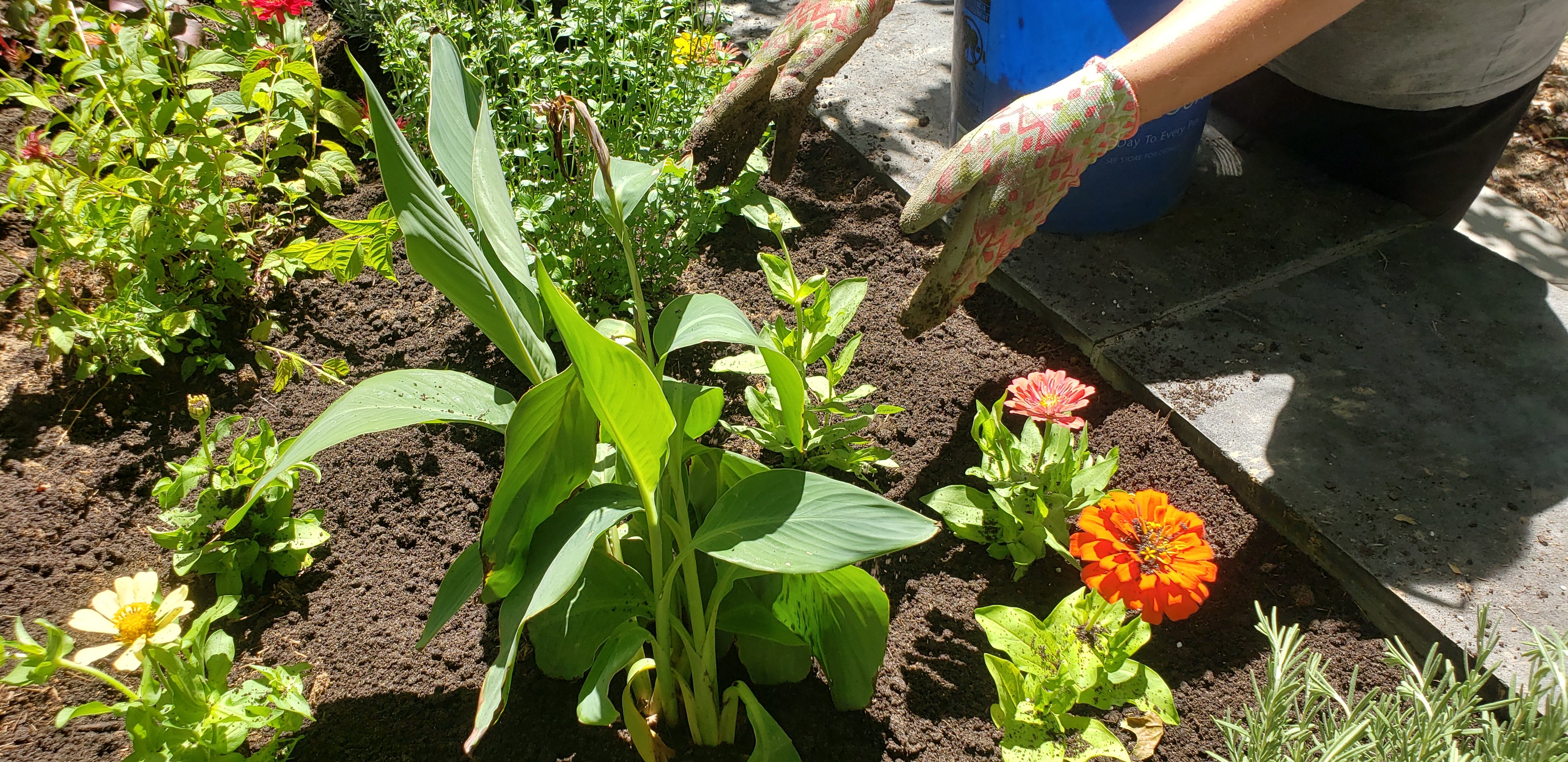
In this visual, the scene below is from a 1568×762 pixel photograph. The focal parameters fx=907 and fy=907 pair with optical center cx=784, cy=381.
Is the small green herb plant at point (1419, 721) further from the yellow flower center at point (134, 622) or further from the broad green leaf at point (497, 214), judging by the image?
the yellow flower center at point (134, 622)

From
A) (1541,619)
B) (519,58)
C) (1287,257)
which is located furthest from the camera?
(1287,257)

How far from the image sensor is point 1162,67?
1440 mm

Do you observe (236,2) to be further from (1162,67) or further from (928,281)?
(1162,67)

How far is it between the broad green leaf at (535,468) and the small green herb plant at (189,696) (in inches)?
14.5

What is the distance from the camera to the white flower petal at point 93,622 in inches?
38.9

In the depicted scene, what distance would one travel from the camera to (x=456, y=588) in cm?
95

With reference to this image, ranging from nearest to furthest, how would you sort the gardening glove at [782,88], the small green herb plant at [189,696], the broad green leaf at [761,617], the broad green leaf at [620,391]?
the broad green leaf at [620,391] < the small green herb plant at [189,696] < the broad green leaf at [761,617] < the gardening glove at [782,88]

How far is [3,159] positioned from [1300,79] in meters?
2.57

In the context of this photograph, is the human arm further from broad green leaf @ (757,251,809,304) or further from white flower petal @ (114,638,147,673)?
white flower petal @ (114,638,147,673)

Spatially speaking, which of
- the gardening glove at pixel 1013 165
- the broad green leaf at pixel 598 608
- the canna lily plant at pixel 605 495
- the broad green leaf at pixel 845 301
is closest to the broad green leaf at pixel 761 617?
the canna lily plant at pixel 605 495

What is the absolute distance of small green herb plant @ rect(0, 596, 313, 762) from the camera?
962mm

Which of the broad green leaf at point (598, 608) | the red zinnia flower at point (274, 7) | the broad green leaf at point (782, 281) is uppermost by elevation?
the red zinnia flower at point (274, 7)

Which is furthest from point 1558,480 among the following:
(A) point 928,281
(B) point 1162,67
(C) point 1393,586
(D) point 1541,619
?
(A) point 928,281

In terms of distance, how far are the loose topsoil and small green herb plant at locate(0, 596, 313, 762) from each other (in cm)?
17
